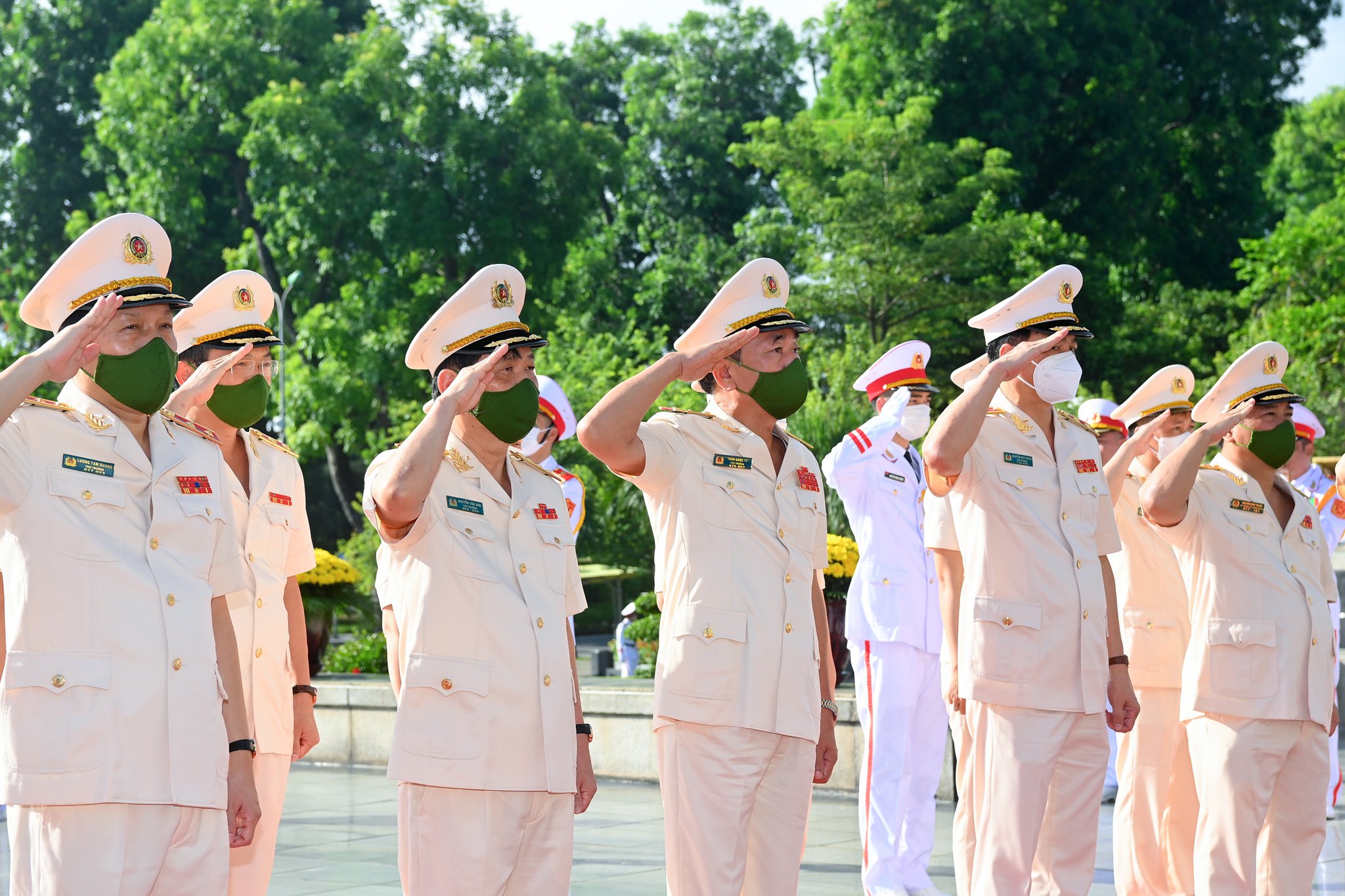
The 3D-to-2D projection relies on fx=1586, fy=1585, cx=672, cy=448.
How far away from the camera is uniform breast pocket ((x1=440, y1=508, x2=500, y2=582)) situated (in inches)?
180

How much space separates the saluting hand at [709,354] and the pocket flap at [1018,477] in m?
1.21

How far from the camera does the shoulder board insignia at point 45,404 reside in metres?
3.89

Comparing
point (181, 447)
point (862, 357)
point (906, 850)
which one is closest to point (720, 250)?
point (862, 357)

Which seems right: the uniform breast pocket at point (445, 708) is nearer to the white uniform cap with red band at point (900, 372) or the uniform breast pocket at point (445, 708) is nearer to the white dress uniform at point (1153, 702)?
the white dress uniform at point (1153, 702)

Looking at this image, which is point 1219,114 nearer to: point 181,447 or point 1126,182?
point 1126,182

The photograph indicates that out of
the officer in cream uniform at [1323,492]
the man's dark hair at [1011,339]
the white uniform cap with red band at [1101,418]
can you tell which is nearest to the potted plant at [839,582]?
the white uniform cap with red band at [1101,418]

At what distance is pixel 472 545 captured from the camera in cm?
462

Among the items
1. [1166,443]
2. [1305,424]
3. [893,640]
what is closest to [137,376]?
[893,640]

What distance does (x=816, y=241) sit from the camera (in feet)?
103

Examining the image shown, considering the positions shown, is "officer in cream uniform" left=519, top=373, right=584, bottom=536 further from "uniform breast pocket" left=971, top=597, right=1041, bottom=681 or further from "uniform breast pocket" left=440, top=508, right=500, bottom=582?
"uniform breast pocket" left=440, top=508, right=500, bottom=582

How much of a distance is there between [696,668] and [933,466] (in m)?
1.23

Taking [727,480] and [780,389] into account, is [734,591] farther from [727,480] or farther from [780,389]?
[780,389]

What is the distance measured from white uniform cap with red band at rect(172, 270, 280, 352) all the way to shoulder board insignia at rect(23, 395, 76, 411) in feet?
4.58

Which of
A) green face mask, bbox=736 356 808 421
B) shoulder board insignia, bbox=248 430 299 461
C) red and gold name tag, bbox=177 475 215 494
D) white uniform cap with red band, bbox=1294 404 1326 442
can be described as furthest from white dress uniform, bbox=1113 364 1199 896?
red and gold name tag, bbox=177 475 215 494
